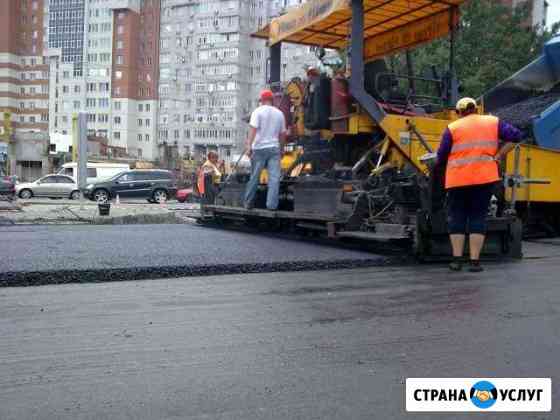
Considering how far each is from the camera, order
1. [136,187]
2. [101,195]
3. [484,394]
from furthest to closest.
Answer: [136,187]
[101,195]
[484,394]

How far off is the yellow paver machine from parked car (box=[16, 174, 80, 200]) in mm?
22622

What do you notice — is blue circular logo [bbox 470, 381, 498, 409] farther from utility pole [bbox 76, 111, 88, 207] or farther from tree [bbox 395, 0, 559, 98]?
tree [bbox 395, 0, 559, 98]

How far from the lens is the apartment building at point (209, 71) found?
85562 millimetres

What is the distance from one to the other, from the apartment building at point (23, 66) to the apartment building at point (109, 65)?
150 centimetres

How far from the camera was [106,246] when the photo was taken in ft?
20.7

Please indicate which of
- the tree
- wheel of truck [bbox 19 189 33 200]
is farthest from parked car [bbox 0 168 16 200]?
the tree

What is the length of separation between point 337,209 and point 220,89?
82.6m

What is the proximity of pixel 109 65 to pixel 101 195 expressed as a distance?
237ft

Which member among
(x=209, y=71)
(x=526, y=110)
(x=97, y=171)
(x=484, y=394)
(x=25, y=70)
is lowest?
(x=484, y=394)

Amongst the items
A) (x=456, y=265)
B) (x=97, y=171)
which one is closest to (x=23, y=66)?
(x=97, y=171)

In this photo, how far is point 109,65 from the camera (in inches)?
3725

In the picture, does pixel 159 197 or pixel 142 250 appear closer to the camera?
pixel 142 250

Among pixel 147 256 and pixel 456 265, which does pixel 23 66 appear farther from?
pixel 456 265

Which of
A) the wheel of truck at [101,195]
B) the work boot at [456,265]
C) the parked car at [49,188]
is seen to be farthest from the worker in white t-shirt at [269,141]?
the parked car at [49,188]
